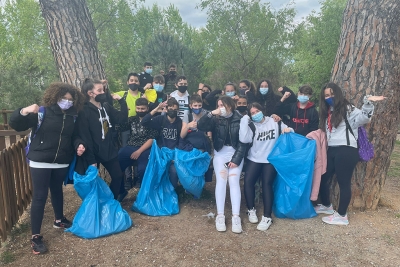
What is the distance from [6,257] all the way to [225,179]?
239cm

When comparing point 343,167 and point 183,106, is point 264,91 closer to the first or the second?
point 183,106

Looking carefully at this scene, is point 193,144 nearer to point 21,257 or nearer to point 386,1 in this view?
point 21,257

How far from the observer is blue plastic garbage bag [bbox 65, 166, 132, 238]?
322cm

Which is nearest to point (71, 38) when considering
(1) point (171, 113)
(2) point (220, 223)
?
(1) point (171, 113)

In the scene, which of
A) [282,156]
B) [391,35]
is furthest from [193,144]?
[391,35]

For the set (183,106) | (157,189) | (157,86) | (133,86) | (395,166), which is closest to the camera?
(157,189)

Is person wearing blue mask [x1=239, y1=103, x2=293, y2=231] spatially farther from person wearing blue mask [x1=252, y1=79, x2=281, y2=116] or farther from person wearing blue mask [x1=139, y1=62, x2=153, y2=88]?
person wearing blue mask [x1=139, y1=62, x2=153, y2=88]

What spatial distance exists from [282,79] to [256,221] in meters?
15.3

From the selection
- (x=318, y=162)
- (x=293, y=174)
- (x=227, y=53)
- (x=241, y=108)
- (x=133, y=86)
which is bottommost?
(x=293, y=174)

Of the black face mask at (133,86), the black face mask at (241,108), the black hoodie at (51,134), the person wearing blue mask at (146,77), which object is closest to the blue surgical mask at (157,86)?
the black face mask at (133,86)

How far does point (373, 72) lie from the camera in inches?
145

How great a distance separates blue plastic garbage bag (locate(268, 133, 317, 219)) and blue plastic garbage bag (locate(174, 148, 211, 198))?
833 mm

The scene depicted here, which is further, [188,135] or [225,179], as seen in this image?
[188,135]

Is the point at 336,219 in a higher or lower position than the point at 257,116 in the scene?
lower
